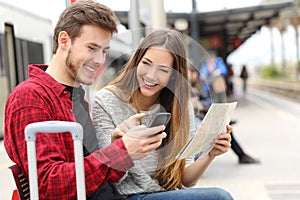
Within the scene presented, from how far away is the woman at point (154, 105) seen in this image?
1.76 meters

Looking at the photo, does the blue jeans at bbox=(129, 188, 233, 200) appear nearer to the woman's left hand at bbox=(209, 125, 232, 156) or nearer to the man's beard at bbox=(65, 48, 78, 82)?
the woman's left hand at bbox=(209, 125, 232, 156)

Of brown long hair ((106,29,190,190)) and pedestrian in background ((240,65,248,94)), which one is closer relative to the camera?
brown long hair ((106,29,190,190))

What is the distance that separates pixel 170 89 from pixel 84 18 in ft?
1.25

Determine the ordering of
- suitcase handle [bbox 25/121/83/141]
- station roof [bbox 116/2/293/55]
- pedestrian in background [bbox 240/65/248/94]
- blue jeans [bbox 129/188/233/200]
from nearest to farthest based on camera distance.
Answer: suitcase handle [bbox 25/121/83/141] → blue jeans [bbox 129/188/233/200] → station roof [bbox 116/2/293/55] → pedestrian in background [bbox 240/65/248/94]

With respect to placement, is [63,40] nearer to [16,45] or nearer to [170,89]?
[170,89]

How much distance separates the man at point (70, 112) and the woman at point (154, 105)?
0.08 m

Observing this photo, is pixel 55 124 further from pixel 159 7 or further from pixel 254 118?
pixel 254 118

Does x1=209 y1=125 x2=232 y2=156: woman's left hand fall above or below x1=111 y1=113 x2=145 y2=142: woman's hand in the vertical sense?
below

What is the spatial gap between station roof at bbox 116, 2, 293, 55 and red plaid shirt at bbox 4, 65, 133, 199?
13990 millimetres

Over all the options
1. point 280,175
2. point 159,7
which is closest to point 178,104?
point 280,175

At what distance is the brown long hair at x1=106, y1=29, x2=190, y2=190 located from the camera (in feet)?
5.82

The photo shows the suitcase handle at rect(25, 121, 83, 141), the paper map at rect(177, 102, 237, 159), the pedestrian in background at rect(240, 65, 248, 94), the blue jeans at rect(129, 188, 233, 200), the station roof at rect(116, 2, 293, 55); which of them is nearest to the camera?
the suitcase handle at rect(25, 121, 83, 141)

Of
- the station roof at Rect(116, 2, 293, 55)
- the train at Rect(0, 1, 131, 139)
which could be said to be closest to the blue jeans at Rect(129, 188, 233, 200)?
the train at Rect(0, 1, 131, 139)

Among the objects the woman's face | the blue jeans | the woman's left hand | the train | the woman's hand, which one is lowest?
the blue jeans
